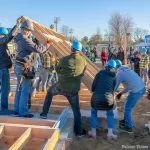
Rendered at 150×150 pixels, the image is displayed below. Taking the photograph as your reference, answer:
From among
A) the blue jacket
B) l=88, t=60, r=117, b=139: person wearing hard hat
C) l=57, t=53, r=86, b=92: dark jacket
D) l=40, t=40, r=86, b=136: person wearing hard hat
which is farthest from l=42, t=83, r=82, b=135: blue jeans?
the blue jacket

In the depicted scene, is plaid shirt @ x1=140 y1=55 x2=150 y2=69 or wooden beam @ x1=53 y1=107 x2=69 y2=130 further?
plaid shirt @ x1=140 y1=55 x2=150 y2=69

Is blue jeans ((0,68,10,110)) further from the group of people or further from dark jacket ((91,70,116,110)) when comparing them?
dark jacket ((91,70,116,110))

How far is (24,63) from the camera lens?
24.5ft

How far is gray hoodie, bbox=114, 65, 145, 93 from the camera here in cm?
813

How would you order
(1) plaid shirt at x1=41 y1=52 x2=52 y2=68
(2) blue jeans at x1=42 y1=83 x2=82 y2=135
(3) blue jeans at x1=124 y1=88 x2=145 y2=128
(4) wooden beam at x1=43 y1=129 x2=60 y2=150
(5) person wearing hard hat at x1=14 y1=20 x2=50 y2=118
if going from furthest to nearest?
(1) plaid shirt at x1=41 y1=52 x2=52 y2=68
(3) blue jeans at x1=124 y1=88 x2=145 y2=128
(2) blue jeans at x1=42 y1=83 x2=82 y2=135
(5) person wearing hard hat at x1=14 y1=20 x2=50 y2=118
(4) wooden beam at x1=43 y1=129 x2=60 y2=150

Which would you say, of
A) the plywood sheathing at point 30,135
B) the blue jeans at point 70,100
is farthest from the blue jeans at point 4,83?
the plywood sheathing at point 30,135

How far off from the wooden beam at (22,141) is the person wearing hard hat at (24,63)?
4.51 feet

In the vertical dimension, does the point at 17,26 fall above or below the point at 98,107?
above

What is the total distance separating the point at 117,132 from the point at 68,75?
2021mm

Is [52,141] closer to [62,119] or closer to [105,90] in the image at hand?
[62,119]

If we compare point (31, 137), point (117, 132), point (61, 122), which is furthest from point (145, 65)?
point (31, 137)

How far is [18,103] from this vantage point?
7.77 m

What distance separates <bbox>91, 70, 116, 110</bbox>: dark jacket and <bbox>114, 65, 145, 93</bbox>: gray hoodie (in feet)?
1.44

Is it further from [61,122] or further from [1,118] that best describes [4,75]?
[61,122]
